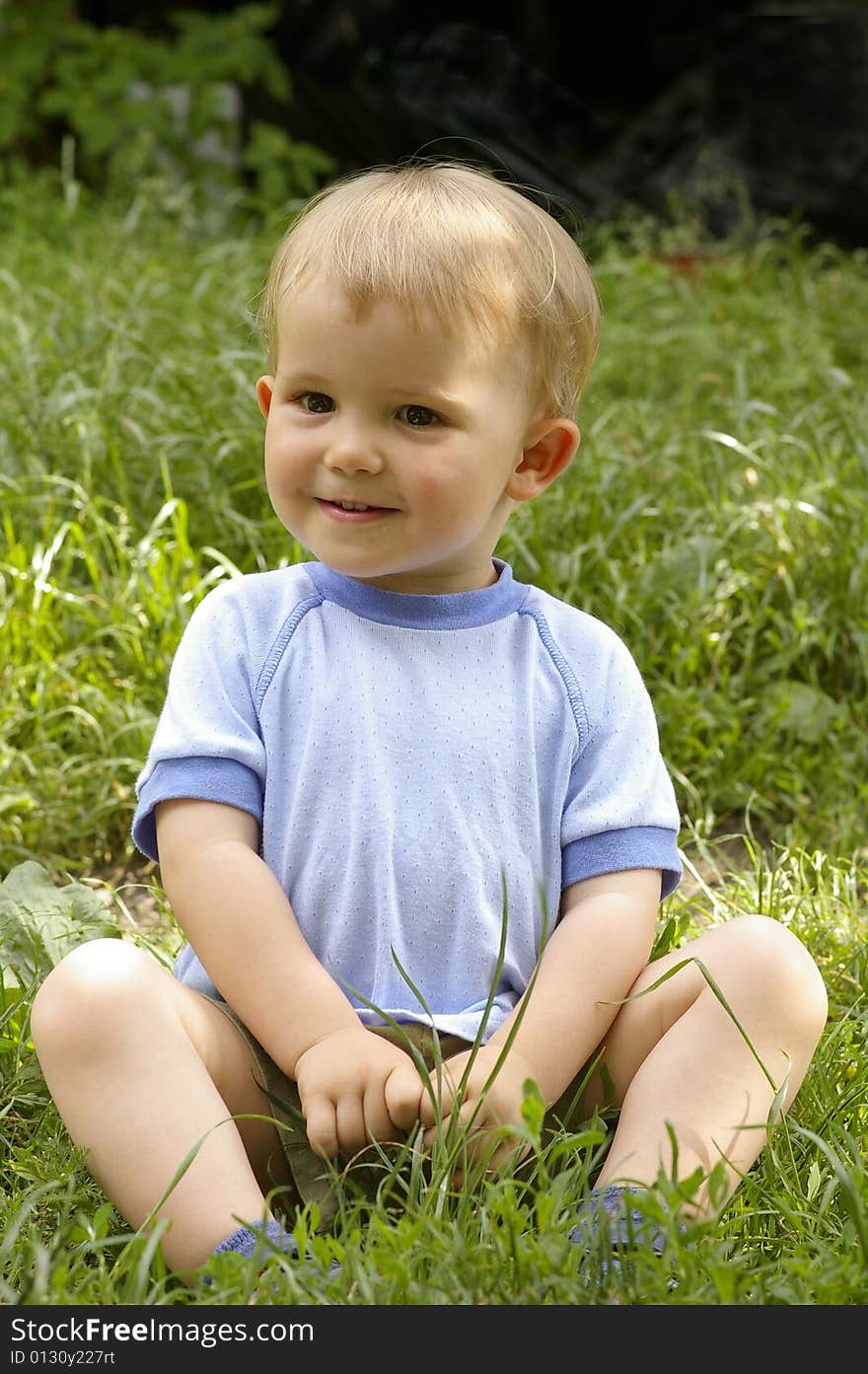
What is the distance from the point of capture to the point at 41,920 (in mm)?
2045

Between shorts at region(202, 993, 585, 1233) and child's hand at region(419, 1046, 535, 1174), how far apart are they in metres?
0.05

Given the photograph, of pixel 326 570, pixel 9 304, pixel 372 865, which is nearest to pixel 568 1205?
pixel 372 865

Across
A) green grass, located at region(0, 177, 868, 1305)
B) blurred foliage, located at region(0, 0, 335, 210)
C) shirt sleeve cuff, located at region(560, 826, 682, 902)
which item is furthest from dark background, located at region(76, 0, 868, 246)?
shirt sleeve cuff, located at region(560, 826, 682, 902)

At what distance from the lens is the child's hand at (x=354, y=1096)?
146 cm

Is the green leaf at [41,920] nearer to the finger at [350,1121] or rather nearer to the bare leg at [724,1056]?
the finger at [350,1121]

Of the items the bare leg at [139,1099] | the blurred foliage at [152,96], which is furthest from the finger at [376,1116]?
the blurred foliage at [152,96]

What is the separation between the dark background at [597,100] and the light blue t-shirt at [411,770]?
4799 millimetres

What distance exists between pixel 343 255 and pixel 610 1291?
1024 millimetres

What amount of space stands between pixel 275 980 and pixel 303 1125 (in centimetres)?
16

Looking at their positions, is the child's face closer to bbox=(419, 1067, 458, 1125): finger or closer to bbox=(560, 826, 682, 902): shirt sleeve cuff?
bbox=(560, 826, 682, 902): shirt sleeve cuff

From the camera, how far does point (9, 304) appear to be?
157 inches

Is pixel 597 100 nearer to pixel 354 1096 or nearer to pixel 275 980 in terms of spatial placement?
pixel 275 980

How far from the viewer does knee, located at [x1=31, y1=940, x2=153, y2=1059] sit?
1.48 m

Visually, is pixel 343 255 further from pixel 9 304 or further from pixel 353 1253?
pixel 9 304
